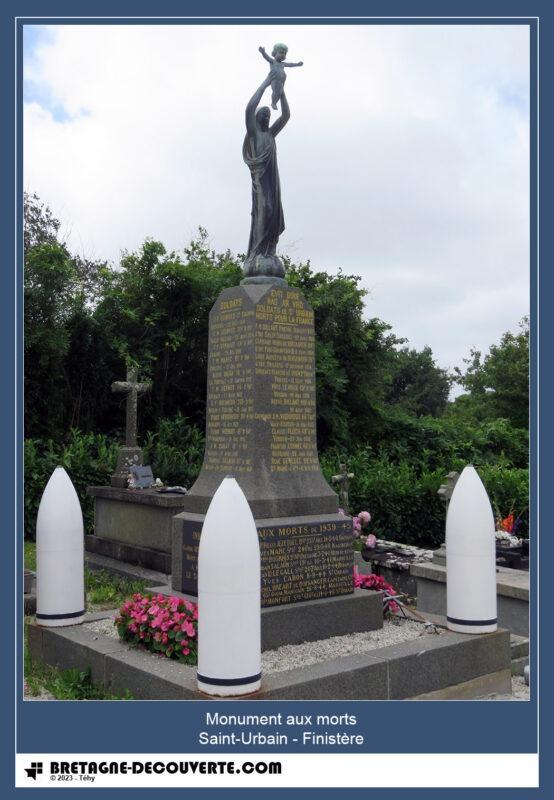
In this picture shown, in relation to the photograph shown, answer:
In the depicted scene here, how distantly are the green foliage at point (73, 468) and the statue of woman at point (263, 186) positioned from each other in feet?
23.9

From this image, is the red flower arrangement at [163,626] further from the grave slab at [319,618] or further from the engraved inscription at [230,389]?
the engraved inscription at [230,389]

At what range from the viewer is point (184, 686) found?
491cm

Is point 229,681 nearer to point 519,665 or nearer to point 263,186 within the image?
point 519,665

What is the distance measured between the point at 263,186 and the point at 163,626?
436cm

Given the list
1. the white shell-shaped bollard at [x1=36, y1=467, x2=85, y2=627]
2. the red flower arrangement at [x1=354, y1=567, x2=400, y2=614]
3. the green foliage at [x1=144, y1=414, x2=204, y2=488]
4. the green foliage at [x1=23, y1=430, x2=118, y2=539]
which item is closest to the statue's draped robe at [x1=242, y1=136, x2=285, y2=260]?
the white shell-shaped bollard at [x1=36, y1=467, x2=85, y2=627]

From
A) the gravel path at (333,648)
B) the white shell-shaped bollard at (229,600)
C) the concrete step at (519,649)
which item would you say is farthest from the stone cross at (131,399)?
the white shell-shaped bollard at (229,600)

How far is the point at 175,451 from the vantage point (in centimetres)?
1557

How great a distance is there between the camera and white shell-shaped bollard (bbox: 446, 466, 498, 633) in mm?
6273

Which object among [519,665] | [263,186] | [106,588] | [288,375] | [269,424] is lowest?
[519,665]

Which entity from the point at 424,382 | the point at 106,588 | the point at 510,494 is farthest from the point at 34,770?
the point at 424,382

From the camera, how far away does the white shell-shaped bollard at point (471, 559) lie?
20.6 feet

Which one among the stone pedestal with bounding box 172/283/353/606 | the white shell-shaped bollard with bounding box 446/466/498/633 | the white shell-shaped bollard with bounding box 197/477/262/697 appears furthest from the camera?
the stone pedestal with bounding box 172/283/353/606

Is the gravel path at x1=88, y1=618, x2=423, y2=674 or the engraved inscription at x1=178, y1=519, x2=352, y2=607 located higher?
the engraved inscription at x1=178, y1=519, x2=352, y2=607

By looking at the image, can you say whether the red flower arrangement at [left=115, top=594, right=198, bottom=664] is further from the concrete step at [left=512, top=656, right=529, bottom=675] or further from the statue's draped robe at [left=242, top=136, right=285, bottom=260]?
the statue's draped robe at [left=242, top=136, right=285, bottom=260]
